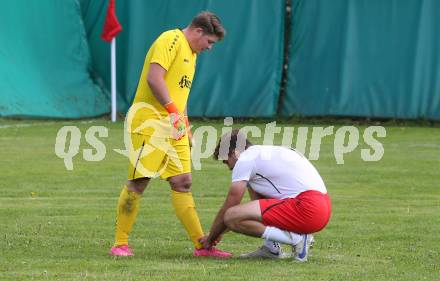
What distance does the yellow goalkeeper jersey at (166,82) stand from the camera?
774 cm

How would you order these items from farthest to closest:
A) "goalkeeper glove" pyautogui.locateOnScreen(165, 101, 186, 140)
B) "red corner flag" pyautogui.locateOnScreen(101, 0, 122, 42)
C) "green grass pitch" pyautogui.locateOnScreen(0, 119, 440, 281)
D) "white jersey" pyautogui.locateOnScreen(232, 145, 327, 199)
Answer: "red corner flag" pyautogui.locateOnScreen(101, 0, 122, 42) < "goalkeeper glove" pyautogui.locateOnScreen(165, 101, 186, 140) < "white jersey" pyautogui.locateOnScreen(232, 145, 327, 199) < "green grass pitch" pyautogui.locateOnScreen(0, 119, 440, 281)

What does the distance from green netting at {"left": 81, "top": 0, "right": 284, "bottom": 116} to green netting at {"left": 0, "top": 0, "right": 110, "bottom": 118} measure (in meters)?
0.90

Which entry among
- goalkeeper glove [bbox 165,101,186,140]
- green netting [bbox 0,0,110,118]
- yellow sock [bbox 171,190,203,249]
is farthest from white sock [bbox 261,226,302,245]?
green netting [bbox 0,0,110,118]

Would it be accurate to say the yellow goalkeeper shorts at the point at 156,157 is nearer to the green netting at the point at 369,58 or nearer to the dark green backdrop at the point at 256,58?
the dark green backdrop at the point at 256,58

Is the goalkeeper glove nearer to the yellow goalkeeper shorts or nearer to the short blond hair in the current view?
the yellow goalkeeper shorts

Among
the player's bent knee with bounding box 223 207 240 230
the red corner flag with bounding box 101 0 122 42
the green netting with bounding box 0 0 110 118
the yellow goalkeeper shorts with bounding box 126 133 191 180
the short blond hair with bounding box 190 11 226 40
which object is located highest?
the short blond hair with bounding box 190 11 226 40

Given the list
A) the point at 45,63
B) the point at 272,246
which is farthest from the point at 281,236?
the point at 45,63

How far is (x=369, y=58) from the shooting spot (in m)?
21.3

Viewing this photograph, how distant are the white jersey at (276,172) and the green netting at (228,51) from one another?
45.6ft

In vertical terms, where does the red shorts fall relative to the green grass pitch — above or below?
above

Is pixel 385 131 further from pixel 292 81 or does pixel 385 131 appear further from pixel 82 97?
pixel 82 97

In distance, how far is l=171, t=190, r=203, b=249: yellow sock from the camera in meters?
7.97

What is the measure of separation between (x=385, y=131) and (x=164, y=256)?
1282cm

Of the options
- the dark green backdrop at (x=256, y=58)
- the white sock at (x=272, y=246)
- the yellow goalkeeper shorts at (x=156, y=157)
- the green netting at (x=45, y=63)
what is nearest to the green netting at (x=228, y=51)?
the dark green backdrop at (x=256, y=58)
